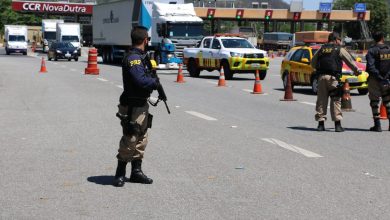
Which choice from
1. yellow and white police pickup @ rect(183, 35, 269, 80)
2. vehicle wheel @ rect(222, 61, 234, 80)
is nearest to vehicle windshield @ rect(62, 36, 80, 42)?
yellow and white police pickup @ rect(183, 35, 269, 80)

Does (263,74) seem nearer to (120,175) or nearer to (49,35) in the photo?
(120,175)

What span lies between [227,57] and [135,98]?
2284cm

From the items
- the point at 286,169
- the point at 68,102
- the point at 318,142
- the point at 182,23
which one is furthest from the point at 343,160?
the point at 182,23

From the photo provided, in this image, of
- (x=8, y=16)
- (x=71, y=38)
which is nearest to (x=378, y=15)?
(x=8, y=16)

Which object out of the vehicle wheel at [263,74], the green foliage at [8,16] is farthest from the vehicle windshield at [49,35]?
the green foliage at [8,16]

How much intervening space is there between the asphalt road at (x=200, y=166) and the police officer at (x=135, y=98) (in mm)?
391

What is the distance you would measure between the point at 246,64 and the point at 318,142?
18820 mm

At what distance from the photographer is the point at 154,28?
38.8 metres

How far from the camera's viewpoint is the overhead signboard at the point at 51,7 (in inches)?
4097

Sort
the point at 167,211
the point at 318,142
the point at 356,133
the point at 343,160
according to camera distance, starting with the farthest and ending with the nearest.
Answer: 1. the point at 356,133
2. the point at 318,142
3. the point at 343,160
4. the point at 167,211

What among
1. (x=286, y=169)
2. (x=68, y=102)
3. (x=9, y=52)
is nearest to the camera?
(x=286, y=169)

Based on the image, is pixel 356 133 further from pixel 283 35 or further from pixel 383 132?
pixel 283 35

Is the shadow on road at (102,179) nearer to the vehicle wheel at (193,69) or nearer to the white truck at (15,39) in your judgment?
the vehicle wheel at (193,69)

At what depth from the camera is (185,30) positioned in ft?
124
